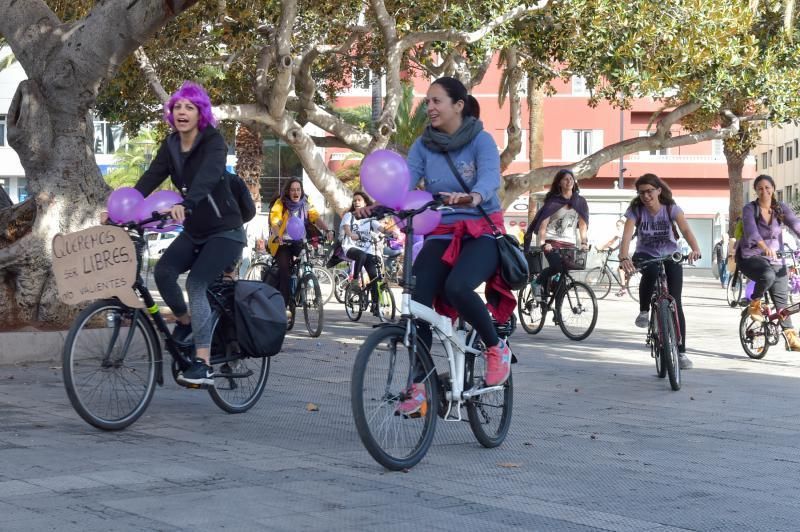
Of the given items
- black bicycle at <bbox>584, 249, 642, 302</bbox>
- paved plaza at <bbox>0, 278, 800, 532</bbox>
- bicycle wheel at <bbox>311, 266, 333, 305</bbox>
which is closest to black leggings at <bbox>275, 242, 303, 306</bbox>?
paved plaza at <bbox>0, 278, 800, 532</bbox>

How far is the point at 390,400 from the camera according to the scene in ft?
20.2

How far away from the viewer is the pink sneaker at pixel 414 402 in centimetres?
623

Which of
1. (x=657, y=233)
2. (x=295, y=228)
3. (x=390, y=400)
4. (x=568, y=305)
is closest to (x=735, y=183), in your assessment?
(x=568, y=305)

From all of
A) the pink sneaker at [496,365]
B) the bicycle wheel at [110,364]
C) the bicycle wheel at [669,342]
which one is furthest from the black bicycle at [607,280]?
the bicycle wheel at [110,364]

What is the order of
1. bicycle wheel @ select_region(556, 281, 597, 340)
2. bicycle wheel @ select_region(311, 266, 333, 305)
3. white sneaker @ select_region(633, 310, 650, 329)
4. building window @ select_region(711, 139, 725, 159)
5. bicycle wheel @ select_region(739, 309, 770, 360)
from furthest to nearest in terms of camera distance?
building window @ select_region(711, 139, 725, 159)
bicycle wheel @ select_region(311, 266, 333, 305)
bicycle wheel @ select_region(556, 281, 597, 340)
bicycle wheel @ select_region(739, 309, 770, 360)
white sneaker @ select_region(633, 310, 650, 329)

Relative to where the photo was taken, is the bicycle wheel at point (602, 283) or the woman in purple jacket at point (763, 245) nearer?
the woman in purple jacket at point (763, 245)

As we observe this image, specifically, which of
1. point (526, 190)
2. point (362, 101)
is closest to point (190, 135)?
point (526, 190)

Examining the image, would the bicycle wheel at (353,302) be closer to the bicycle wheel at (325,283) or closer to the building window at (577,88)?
the bicycle wheel at (325,283)

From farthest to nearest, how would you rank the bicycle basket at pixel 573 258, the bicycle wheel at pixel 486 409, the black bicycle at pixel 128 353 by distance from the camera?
1. the bicycle basket at pixel 573 258
2. the black bicycle at pixel 128 353
3. the bicycle wheel at pixel 486 409

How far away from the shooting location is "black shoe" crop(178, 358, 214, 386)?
24.4 feet

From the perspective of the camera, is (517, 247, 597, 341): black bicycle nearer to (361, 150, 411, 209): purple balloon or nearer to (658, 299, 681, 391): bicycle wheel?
(658, 299, 681, 391): bicycle wheel

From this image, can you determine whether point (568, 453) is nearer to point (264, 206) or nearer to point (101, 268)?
point (101, 268)

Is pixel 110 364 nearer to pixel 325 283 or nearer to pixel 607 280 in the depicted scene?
pixel 325 283

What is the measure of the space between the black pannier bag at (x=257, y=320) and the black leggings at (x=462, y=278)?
4.33ft
